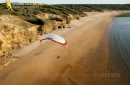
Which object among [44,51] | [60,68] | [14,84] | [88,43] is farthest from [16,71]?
[88,43]

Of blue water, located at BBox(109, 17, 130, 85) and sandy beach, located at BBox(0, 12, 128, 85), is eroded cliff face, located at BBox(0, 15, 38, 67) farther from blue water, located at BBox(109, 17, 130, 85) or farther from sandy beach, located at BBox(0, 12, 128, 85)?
blue water, located at BBox(109, 17, 130, 85)

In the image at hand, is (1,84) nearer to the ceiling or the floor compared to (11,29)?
nearer to the floor

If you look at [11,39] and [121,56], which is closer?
[121,56]

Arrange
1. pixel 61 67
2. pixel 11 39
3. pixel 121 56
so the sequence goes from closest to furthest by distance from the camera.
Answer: pixel 61 67 < pixel 121 56 < pixel 11 39

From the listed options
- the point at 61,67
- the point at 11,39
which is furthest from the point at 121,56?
the point at 11,39

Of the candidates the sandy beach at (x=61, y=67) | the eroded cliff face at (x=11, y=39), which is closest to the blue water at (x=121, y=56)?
the sandy beach at (x=61, y=67)

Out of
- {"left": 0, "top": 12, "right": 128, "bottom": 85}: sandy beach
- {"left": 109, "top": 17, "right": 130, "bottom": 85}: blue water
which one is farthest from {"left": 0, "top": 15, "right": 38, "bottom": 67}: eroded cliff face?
{"left": 109, "top": 17, "right": 130, "bottom": 85}: blue water

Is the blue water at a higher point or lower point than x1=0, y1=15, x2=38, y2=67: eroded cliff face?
lower

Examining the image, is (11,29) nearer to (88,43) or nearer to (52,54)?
(52,54)

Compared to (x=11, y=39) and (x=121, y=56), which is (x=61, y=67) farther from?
(x=11, y=39)

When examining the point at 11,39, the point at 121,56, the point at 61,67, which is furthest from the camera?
the point at 11,39

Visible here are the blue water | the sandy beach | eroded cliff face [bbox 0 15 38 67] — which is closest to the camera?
the sandy beach
